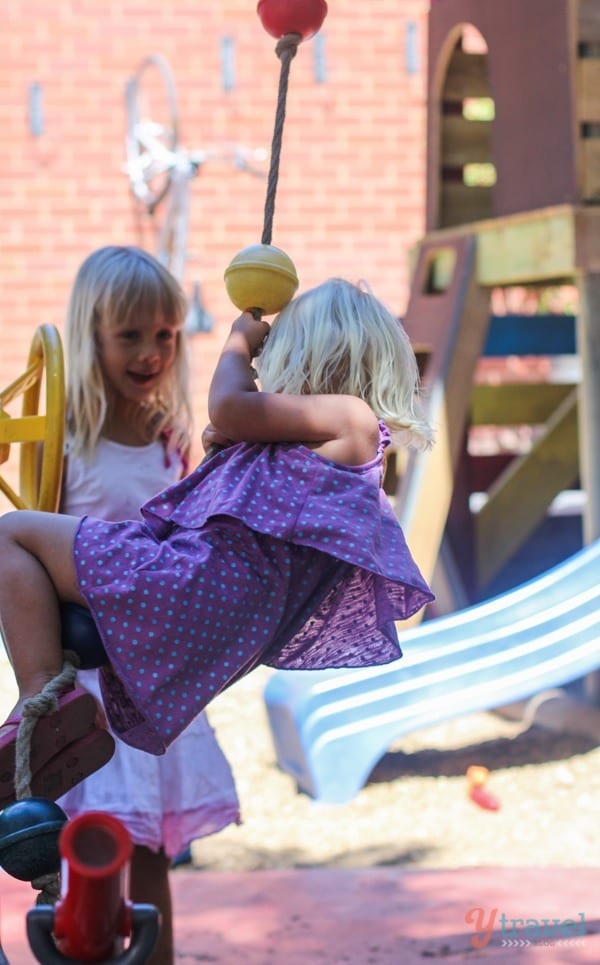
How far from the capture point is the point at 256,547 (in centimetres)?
179

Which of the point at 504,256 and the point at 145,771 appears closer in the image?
the point at 145,771

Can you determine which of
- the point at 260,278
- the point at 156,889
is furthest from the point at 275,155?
the point at 156,889

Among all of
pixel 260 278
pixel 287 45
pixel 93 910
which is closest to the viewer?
pixel 93 910

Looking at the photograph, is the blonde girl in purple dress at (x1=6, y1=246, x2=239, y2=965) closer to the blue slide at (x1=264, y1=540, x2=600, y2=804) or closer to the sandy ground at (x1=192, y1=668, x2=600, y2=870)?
the sandy ground at (x1=192, y1=668, x2=600, y2=870)

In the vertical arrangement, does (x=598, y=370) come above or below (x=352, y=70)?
below

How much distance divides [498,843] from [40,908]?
9.17 feet

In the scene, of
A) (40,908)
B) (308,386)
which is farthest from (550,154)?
(40,908)

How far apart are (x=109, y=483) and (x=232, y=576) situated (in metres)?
0.98

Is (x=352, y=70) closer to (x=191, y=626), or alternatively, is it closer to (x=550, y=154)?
(x=550, y=154)

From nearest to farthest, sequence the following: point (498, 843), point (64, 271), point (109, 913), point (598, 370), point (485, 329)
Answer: point (109, 913) < point (498, 843) < point (598, 370) < point (485, 329) < point (64, 271)

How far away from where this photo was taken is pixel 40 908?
4.38 feet

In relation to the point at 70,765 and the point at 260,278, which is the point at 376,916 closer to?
the point at 70,765

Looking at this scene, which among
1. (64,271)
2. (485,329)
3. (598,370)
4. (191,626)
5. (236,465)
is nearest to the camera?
(191,626)

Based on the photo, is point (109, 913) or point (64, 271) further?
point (64, 271)
